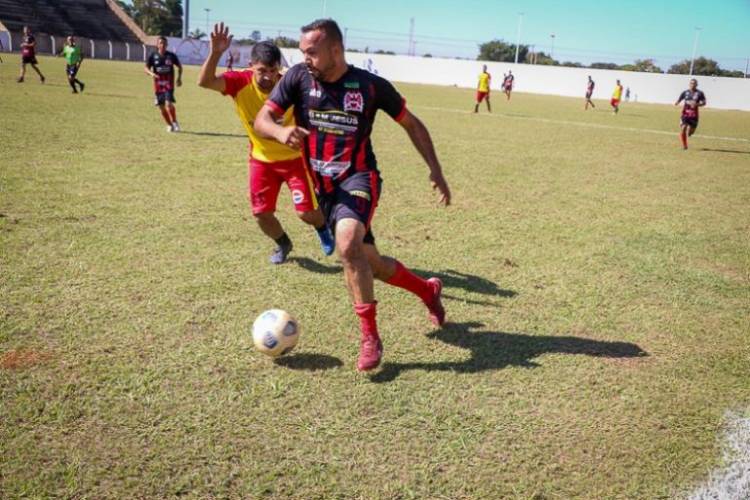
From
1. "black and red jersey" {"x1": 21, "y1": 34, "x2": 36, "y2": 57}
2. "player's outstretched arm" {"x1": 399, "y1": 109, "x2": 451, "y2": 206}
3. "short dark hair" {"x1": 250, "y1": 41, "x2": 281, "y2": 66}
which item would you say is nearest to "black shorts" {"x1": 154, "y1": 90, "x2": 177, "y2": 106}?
"short dark hair" {"x1": 250, "y1": 41, "x2": 281, "y2": 66}

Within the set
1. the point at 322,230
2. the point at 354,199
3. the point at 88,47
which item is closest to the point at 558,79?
the point at 88,47

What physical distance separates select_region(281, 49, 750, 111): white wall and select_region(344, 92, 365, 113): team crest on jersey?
60.7m

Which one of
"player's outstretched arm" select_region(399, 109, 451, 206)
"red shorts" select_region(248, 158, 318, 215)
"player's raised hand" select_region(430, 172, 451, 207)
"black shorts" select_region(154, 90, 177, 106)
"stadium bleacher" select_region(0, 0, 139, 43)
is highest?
"stadium bleacher" select_region(0, 0, 139, 43)

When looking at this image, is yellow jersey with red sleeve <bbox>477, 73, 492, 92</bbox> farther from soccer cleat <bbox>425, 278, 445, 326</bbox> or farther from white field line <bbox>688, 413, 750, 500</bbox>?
white field line <bbox>688, 413, 750, 500</bbox>

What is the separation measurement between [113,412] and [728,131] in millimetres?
28784

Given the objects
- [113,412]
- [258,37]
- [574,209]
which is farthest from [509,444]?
[258,37]

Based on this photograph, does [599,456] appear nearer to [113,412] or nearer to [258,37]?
[113,412]

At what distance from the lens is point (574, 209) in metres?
8.53

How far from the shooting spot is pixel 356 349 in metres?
3.99

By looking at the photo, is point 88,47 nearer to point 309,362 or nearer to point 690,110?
point 690,110

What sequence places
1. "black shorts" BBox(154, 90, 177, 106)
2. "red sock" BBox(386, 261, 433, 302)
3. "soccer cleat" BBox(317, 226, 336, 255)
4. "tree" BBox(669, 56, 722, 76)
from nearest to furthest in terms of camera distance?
"red sock" BBox(386, 261, 433, 302)
"soccer cleat" BBox(317, 226, 336, 255)
"black shorts" BBox(154, 90, 177, 106)
"tree" BBox(669, 56, 722, 76)

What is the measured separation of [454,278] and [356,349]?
1804 millimetres

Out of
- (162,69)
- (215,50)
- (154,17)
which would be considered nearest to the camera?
(215,50)

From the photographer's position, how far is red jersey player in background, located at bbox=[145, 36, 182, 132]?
13.9 m
